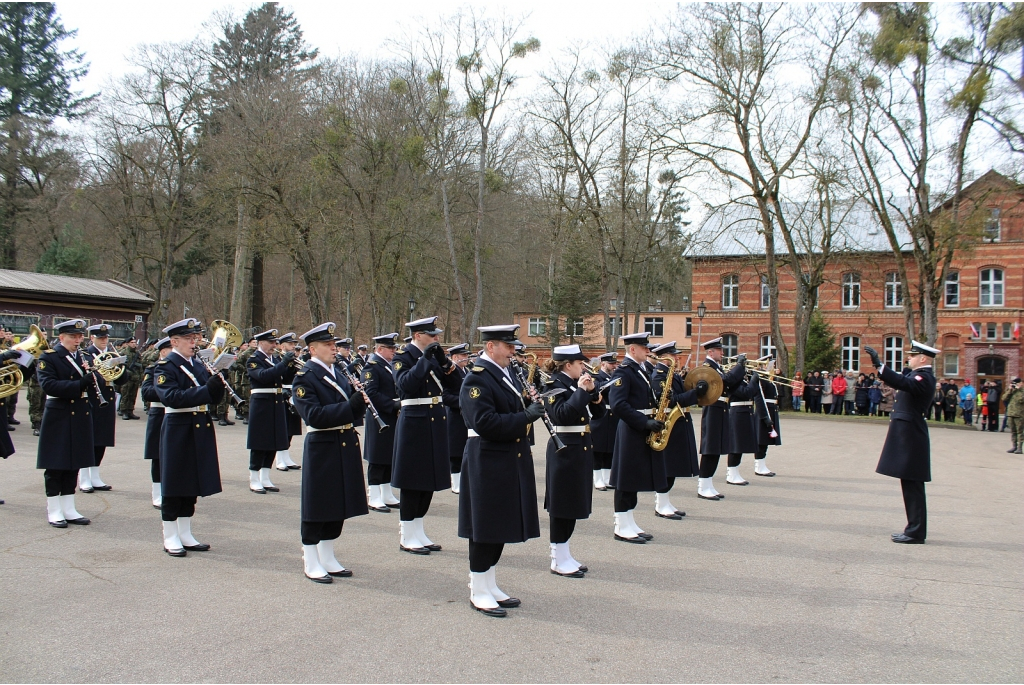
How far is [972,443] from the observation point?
19906mm

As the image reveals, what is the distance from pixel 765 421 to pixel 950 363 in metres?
37.3

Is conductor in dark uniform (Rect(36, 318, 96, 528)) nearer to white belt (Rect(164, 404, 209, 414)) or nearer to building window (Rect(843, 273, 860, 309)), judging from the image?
white belt (Rect(164, 404, 209, 414))

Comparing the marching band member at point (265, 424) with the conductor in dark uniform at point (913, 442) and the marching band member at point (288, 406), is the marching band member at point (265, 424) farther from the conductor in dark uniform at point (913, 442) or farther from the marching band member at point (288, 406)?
the conductor in dark uniform at point (913, 442)

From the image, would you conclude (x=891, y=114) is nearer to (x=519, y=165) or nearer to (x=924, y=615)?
(x=519, y=165)

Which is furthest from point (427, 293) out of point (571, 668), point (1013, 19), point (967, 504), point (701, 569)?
point (571, 668)

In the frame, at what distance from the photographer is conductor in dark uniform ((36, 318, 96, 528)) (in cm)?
795

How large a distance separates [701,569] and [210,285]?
52.2 meters

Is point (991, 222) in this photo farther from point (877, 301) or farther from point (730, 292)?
point (730, 292)

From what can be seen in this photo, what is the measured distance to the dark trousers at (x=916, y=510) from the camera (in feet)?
26.5

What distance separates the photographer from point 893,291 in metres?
44.7

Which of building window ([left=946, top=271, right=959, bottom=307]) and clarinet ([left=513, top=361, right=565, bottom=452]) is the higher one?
building window ([left=946, top=271, right=959, bottom=307])

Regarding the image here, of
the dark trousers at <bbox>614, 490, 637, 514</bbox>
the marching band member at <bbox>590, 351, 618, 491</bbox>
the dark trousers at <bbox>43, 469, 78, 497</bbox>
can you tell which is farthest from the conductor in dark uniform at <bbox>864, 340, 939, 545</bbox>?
the dark trousers at <bbox>43, 469, 78, 497</bbox>

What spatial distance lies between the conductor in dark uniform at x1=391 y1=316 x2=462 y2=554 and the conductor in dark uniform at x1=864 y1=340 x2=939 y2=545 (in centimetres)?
446

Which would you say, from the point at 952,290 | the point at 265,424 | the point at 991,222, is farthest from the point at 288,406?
the point at 952,290
